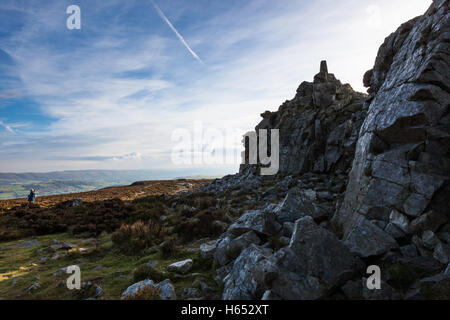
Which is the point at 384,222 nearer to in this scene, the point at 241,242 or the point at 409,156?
the point at 409,156

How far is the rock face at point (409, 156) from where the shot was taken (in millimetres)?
7035

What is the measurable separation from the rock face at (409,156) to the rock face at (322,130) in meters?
11.9

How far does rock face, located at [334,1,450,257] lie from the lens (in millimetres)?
7035

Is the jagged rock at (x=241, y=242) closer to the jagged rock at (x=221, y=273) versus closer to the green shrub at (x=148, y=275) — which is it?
the jagged rock at (x=221, y=273)

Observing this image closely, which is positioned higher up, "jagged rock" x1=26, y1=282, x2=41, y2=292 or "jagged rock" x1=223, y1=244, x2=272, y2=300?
"jagged rock" x1=223, y1=244, x2=272, y2=300

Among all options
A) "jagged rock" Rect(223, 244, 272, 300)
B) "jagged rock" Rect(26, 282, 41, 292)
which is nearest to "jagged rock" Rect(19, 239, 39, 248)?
"jagged rock" Rect(26, 282, 41, 292)

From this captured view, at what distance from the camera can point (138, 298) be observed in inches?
245

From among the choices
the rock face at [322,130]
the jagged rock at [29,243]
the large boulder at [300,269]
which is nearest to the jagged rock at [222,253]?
the large boulder at [300,269]

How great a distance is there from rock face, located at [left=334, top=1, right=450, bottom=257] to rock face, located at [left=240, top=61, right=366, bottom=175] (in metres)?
11.9

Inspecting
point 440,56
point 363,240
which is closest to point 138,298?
point 363,240

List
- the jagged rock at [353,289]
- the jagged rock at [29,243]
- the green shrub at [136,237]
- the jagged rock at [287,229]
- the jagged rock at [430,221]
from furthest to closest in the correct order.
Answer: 1. the jagged rock at [29,243]
2. the green shrub at [136,237]
3. the jagged rock at [287,229]
4. the jagged rock at [430,221]
5. the jagged rock at [353,289]

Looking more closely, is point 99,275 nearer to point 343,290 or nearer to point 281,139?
point 343,290

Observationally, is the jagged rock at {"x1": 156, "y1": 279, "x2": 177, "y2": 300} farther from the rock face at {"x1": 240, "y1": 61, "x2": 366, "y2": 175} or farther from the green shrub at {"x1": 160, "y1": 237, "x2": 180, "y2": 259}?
the rock face at {"x1": 240, "y1": 61, "x2": 366, "y2": 175}
